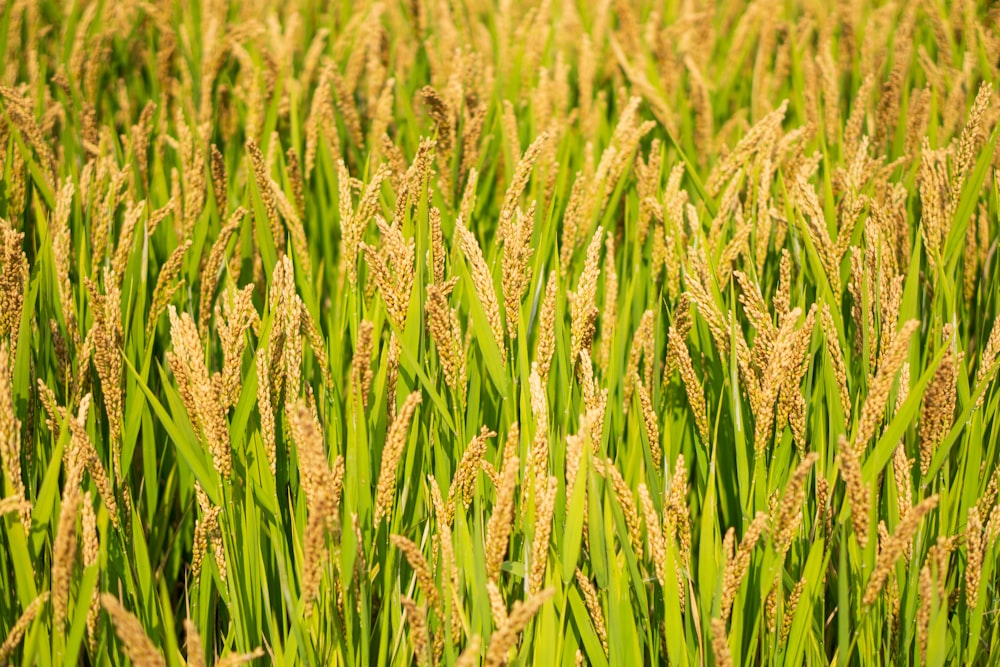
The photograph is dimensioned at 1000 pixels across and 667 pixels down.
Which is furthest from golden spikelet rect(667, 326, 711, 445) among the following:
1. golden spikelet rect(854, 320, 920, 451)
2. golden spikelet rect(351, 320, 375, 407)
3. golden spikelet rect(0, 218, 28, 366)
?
golden spikelet rect(0, 218, 28, 366)

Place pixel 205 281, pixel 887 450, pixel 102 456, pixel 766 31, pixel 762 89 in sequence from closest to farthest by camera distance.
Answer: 1. pixel 887 450
2. pixel 102 456
3. pixel 205 281
4. pixel 762 89
5. pixel 766 31

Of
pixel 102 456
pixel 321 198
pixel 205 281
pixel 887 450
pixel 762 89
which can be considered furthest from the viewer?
pixel 762 89

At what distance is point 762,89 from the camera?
2617mm

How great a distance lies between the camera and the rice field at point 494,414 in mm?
1202

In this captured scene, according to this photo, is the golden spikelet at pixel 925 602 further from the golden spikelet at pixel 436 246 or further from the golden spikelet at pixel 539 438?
the golden spikelet at pixel 436 246

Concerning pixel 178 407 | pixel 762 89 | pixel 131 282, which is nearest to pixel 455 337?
pixel 178 407

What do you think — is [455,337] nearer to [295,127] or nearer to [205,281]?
[205,281]

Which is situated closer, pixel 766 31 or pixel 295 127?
pixel 295 127

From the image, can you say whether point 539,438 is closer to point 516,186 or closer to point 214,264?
point 516,186

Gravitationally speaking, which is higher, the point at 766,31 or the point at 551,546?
the point at 766,31

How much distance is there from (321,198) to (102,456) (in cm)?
89

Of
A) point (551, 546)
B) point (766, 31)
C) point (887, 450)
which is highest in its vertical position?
point (766, 31)

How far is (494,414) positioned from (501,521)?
48 centimetres

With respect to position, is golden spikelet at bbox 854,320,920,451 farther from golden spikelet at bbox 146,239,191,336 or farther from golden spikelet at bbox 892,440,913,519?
golden spikelet at bbox 146,239,191,336
